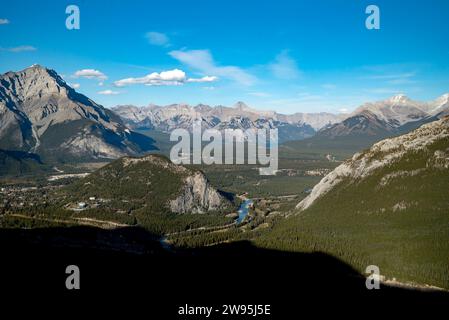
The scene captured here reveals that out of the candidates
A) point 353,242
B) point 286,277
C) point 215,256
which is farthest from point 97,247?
point 353,242

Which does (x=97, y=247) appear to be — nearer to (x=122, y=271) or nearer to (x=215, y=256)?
(x=122, y=271)

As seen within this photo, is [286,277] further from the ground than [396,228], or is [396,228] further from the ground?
[396,228]
